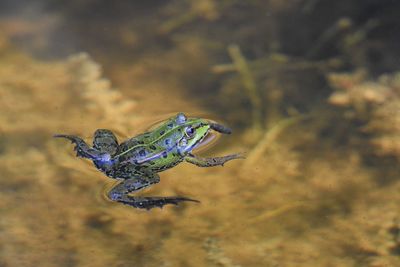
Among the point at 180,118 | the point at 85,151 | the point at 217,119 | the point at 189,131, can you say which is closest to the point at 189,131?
the point at 189,131

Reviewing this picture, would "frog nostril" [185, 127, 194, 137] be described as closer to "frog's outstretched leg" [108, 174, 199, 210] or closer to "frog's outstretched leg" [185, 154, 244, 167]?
"frog's outstretched leg" [185, 154, 244, 167]

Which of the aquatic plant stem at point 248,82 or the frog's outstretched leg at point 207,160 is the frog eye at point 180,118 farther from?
the aquatic plant stem at point 248,82

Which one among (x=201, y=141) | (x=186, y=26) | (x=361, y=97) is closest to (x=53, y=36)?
(x=186, y=26)

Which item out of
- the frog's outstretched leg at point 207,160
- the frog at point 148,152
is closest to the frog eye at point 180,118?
the frog at point 148,152

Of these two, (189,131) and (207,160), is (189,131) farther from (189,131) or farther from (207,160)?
(207,160)

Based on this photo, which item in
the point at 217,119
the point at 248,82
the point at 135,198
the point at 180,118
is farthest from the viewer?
the point at 248,82

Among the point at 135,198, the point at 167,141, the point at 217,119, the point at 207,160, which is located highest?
the point at 217,119

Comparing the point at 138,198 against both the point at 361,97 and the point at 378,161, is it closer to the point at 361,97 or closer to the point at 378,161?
the point at 378,161
